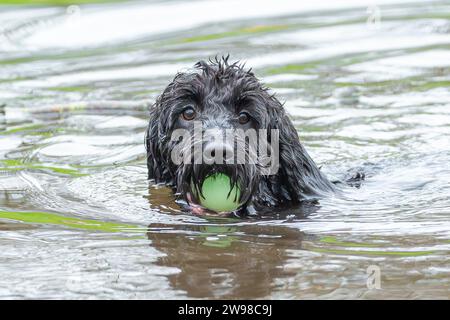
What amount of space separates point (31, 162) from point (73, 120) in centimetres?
166

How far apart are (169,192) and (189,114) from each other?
0.81 m

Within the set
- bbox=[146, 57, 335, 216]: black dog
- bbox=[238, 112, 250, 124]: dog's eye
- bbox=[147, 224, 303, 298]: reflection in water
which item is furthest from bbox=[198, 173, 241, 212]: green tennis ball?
bbox=[238, 112, 250, 124]: dog's eye

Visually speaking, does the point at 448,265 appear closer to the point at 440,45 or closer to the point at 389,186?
the point at 389,186

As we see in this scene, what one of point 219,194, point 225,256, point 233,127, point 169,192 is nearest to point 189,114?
point 233,127

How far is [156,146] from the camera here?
6.78m

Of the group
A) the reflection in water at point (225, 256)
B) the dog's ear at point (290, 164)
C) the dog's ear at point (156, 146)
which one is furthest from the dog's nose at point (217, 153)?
the dog's ear at point (156, 146)

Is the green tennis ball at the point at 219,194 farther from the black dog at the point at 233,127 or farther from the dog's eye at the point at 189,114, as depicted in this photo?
the dog's eye at the point at 189,114

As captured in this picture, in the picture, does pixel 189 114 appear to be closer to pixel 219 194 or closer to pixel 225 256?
pixel 219 194

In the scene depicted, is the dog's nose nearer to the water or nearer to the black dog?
the black dog

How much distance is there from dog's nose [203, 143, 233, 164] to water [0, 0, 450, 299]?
0.49m

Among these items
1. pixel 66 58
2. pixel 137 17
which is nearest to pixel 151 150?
pixel 66 58

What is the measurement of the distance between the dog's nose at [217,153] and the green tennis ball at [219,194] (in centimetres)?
15

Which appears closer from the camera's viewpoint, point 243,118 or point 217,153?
point 217,153
